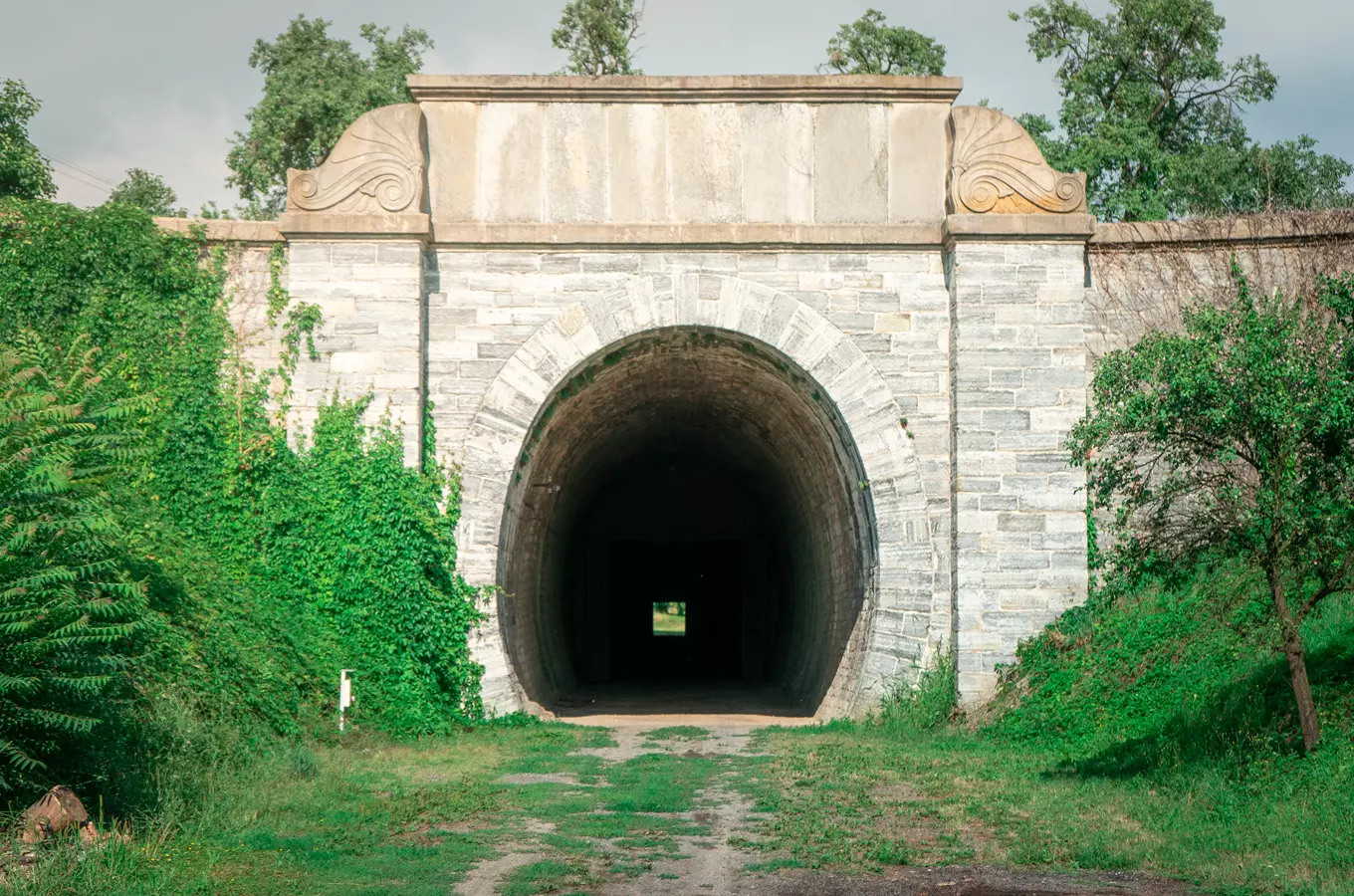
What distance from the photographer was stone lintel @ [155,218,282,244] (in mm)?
13383

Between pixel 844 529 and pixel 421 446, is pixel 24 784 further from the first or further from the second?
pixel 844 529

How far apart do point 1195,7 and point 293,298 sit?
1726 centimetres

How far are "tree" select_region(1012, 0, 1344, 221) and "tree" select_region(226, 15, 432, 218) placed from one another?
11.9 meters

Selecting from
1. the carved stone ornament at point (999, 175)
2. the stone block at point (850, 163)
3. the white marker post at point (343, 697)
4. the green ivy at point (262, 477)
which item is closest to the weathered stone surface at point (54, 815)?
the white marker post at point (343, 697)

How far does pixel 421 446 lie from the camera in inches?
520

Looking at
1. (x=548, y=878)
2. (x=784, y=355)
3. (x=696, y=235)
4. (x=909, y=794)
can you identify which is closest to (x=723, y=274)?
(x=696, y=235)

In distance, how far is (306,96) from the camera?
25.1m

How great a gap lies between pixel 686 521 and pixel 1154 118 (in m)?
10.9

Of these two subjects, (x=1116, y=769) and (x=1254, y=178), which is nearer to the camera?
(x=1116, y=769)

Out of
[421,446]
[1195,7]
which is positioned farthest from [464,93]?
[1195,7]

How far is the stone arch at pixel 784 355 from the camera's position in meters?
13.3

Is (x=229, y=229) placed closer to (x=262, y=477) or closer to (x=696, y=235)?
(x=262, y=477)

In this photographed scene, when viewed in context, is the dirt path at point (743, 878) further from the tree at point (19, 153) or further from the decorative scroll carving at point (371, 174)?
the tree at point (19, 153)

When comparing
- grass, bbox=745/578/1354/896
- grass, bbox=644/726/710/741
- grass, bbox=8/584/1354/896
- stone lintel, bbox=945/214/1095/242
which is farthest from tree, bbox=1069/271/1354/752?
grass, bbox=644/726/710/741
